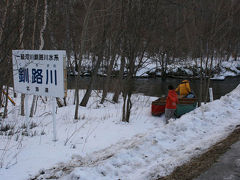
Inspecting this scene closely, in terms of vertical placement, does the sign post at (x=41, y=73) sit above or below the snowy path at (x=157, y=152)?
above

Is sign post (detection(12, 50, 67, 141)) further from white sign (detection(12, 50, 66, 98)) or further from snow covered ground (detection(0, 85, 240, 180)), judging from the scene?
snow covered ground (detection(0, 85, 240, 180))

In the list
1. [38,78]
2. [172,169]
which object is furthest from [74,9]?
[172,169]

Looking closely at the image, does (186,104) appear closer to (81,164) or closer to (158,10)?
(158,10)

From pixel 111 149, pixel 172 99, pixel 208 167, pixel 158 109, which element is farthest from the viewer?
pixel 158 109

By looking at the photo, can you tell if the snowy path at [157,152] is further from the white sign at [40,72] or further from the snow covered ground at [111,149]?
the white sign at [40,72]

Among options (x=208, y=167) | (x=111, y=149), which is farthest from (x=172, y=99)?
(x=208, y=167)

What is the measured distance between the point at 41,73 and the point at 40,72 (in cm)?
4

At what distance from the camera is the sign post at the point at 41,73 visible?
5.03 metres

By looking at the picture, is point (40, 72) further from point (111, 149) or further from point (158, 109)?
point (158, 109)

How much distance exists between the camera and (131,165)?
160 inches

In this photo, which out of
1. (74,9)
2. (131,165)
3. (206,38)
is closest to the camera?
(131,165)

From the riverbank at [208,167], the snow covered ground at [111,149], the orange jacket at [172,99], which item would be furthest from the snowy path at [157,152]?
the orange jacket at [172,99]

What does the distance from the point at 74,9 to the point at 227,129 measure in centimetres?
1242

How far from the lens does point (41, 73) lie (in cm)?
525
